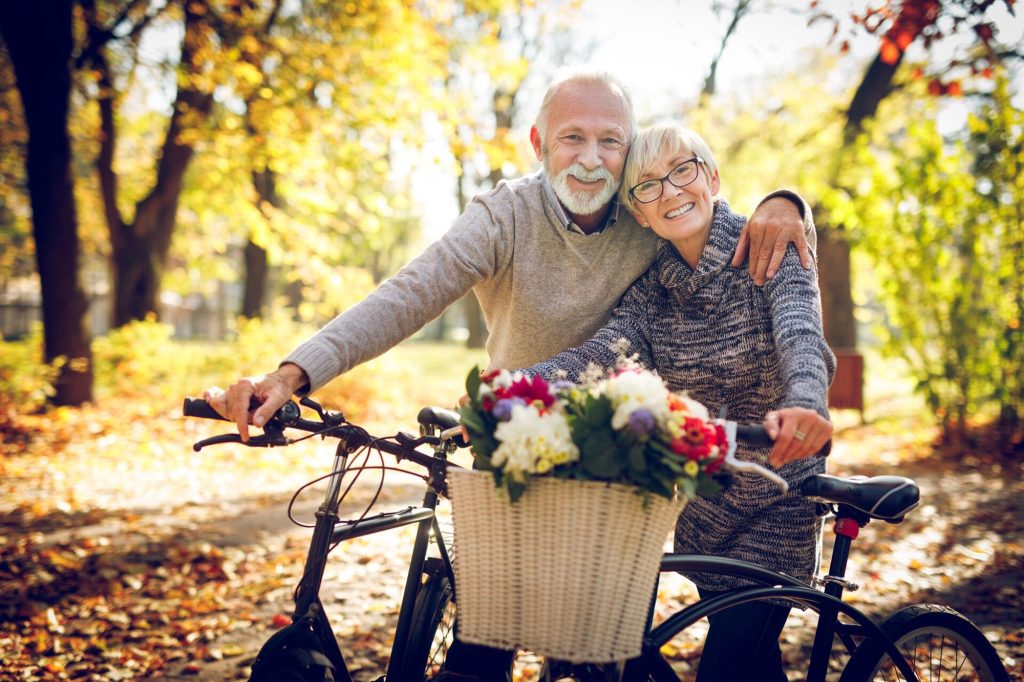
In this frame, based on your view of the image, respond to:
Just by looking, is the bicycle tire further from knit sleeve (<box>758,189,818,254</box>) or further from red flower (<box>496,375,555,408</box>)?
knit sleeve (<box>758,189,818,254</box>)

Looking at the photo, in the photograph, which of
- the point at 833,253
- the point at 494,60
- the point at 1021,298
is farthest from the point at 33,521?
the point at 833,253

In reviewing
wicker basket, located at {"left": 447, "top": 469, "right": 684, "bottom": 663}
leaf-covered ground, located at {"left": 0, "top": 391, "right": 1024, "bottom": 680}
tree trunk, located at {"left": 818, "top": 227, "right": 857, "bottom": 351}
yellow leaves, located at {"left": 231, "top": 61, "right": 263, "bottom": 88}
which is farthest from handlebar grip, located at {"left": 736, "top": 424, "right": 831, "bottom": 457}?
tree trunk, located at {"left": 818, "top": 227, "right": 857, "bottom": 351}

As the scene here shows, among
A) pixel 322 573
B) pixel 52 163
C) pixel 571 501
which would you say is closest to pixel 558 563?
pixel 571 501

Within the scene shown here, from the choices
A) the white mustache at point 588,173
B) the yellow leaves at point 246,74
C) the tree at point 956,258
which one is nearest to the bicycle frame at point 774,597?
the white mustache at point 588,173

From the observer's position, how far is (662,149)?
2.42 metres

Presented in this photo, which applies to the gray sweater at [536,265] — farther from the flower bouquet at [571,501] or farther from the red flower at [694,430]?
the red flower at [694,430]

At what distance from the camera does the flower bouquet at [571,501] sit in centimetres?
153

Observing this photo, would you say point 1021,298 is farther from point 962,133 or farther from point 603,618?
point 603,618

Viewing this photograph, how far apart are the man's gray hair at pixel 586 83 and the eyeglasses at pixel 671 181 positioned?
30cm

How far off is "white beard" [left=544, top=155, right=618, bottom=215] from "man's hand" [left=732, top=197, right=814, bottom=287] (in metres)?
0.50

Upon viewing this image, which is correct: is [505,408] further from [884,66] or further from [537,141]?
[884,66]

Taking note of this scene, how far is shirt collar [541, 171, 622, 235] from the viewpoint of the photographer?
263 centimetres

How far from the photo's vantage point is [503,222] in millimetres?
2627

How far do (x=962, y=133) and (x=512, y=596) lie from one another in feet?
42.0
